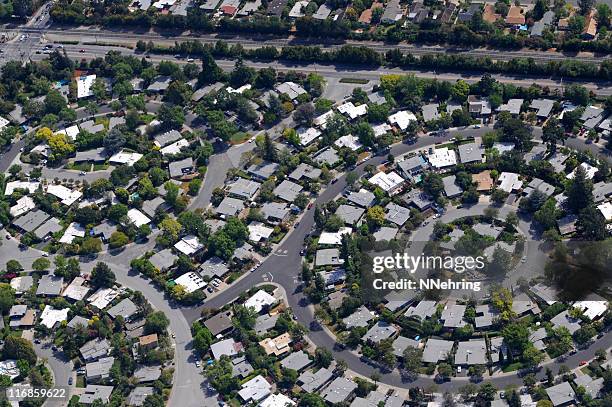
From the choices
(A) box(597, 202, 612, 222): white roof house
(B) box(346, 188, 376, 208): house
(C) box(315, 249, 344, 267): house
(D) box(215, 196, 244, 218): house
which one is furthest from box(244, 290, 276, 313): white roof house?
(A) box(597, 202, 612, 222): white roof house

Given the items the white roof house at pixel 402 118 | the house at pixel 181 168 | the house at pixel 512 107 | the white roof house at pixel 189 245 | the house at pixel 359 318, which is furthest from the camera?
the white roof house at pixel 402 118

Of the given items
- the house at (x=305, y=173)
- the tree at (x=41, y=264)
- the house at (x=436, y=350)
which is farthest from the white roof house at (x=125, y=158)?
the house at (x=436, y=350)

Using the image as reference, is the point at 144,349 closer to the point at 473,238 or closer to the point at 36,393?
the point at 36,393

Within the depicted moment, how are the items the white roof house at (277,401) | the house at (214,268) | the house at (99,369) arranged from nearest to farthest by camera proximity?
the white roof house at (277,401) → the house at (99,369) → the house at (214,268)

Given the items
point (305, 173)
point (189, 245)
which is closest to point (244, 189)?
point (305, 173)

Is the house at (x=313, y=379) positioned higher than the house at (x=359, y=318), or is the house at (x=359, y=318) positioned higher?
the house at (x=359, y=318)

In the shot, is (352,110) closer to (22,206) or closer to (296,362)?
(296,362)

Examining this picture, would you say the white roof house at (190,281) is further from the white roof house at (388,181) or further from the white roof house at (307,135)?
the white roof house at (307,135)
